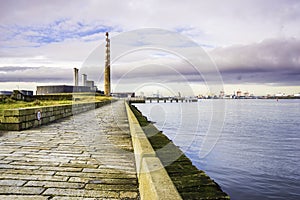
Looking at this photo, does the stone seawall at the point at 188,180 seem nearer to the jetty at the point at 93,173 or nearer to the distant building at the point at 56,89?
the jetty at the point at 93,173

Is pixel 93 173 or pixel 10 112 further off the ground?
pixel 10 112

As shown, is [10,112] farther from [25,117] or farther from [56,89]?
[56,89]

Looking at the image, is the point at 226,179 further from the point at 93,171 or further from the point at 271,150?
the point at 93,171

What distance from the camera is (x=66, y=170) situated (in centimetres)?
358

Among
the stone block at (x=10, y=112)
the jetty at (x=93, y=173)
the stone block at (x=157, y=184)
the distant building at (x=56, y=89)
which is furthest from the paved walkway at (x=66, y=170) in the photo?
the distant building at (x=56, y=89)

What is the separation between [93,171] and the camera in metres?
3.55

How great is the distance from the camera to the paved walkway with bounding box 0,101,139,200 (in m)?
2.77

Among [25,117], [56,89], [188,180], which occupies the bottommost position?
[188,180]

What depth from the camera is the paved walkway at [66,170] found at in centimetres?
277

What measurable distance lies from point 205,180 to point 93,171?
5.93 ft

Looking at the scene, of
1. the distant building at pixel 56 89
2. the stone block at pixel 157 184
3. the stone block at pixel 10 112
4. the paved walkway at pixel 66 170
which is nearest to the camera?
the stone block at pixel 157 184

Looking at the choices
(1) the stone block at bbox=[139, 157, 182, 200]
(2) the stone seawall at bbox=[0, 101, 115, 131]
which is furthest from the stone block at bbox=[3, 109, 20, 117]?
(1) the stone block at bbox=[139, 157, 182, 200]

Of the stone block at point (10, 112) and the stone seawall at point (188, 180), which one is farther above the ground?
the stone block at point (10, 112)

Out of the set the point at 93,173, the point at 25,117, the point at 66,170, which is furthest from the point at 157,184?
the point at 25,117
